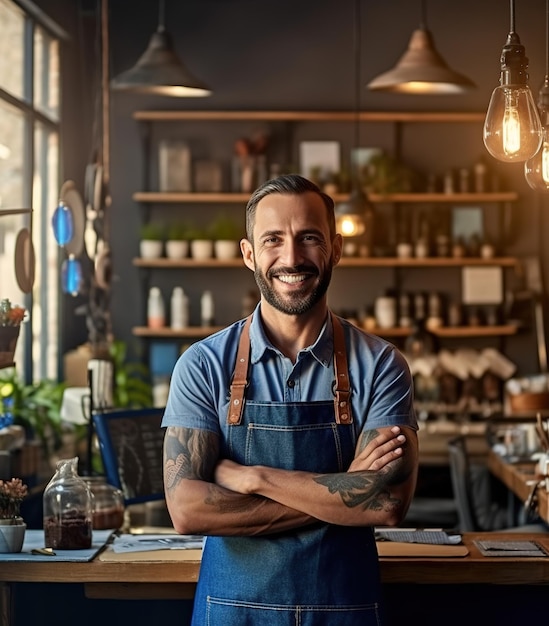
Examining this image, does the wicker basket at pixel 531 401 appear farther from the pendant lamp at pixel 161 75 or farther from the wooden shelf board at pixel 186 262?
the pendant lamp at pixel 161 75

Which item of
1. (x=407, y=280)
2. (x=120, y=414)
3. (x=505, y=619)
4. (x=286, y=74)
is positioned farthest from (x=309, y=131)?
(x=505, y=619)

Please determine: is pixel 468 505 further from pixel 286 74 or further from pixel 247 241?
pixel 286 74

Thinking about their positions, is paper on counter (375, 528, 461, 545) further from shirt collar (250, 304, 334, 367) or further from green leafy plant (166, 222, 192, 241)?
green leafy plant (166, 222, 192, 241)

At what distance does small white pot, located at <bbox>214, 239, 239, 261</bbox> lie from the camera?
26.7 feet

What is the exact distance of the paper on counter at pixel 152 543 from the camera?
3.22 m

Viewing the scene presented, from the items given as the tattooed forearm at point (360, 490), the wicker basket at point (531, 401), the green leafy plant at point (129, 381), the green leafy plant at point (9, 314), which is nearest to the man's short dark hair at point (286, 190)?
the tattooed forearm at point (360, 490)

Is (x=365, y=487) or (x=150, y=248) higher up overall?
(x=150, y=248)

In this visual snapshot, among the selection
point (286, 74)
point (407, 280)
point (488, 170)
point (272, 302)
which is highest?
point (286, 74)

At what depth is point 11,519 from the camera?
3.16 meters

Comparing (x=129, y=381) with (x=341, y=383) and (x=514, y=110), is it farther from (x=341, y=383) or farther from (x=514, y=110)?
(x=341, y=383)

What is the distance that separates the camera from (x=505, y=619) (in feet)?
10.5

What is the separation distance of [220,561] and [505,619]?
100 cm

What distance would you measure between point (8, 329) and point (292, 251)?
1.33 metres

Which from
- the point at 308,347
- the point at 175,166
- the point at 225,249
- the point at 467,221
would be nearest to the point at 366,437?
the point at 308,347
